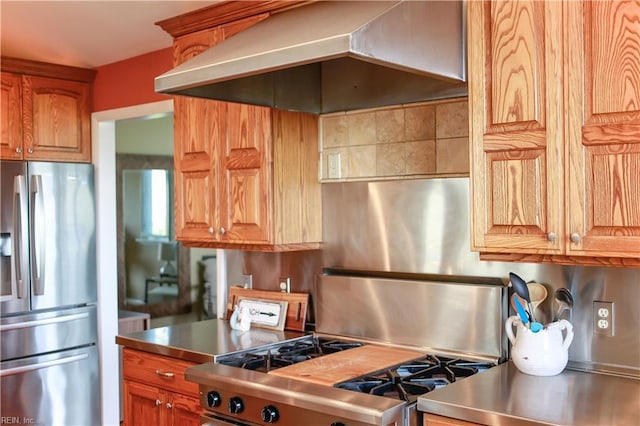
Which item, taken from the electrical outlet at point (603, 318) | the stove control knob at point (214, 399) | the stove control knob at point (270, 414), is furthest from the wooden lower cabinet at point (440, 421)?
the stove control knob at point (214, 399)

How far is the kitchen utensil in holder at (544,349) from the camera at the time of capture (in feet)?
7.09

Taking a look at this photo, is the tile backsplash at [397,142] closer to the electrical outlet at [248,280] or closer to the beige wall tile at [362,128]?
the beige wall tile at [362,128]

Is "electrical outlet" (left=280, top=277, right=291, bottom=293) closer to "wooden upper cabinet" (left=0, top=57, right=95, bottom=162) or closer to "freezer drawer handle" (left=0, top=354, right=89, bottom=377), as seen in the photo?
"freezer drawer handle" (left=0, top=354, right=89, bottom=377)

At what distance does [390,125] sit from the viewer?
111 inches

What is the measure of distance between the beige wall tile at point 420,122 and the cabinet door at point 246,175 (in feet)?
1.99

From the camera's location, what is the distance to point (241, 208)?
298 cm

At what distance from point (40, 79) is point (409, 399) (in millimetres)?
3239

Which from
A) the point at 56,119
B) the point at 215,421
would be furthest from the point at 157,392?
the point at 56,119

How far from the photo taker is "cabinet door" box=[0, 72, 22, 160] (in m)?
3.97

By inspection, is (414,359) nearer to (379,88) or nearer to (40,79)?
(379,88)

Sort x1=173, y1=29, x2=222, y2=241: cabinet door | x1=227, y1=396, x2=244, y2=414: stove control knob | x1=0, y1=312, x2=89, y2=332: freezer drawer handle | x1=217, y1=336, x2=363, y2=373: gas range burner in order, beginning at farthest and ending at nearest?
x1=0, y1=312, x2=89, y2=332: freezer drawer handle, x1=173, y1=29, x2=222, y2=241: cabinet door, x1=217, y1=336, x2=363, y2=373: gas range burner, x1=227, y1=396, x2=244, y2=414: stove control knob

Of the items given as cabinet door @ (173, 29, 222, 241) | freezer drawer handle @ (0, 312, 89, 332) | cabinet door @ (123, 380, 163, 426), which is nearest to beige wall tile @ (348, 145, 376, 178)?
cabinet door @ (173, 29, 222, 241)

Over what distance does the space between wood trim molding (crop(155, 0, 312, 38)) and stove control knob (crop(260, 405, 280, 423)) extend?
162 centimetres

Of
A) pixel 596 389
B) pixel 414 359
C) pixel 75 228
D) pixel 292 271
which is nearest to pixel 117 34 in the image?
pixel 75 228
